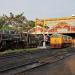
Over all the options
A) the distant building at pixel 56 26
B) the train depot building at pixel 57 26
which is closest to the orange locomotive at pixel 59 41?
the train depot building at pixel 57 26

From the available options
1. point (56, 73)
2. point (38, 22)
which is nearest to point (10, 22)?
point (38, 22)

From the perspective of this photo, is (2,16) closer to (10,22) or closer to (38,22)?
(10,22)

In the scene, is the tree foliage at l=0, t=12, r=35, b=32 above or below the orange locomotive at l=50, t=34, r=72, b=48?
above

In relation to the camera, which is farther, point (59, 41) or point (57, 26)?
point (57, 26)

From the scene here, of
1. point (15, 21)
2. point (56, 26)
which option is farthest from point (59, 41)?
point (15, 21)

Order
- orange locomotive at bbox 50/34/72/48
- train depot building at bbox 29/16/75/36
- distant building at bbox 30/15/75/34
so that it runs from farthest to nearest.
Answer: distant building at bbox 30/15/75/34 → train depot building at bbox 29/16/75/36 → orange locomotive at bbox 50/34/72/48

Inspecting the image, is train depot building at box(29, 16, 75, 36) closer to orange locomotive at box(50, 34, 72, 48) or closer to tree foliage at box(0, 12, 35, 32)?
tree foliage at box(0, 12, 35, 32)

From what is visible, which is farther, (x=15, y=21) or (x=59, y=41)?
(x=15, y=21)

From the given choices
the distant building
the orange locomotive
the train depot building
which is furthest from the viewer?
the distant building

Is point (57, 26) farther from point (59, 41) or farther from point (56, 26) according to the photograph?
point (59, 41)

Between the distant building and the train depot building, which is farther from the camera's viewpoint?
the distant building

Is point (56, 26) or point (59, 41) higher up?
point (56, 26)

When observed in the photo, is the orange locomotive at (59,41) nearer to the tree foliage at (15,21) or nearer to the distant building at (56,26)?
the distant building at (56,26)

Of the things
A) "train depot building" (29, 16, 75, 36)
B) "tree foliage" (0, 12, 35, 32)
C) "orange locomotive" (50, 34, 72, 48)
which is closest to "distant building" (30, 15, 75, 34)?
"train depot building" (29, 16, 75, 36)
